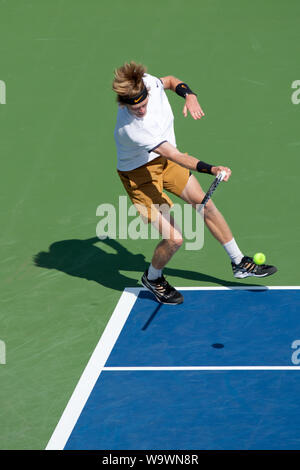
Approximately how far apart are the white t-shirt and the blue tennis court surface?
1.50 m

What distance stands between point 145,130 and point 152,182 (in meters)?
0.82

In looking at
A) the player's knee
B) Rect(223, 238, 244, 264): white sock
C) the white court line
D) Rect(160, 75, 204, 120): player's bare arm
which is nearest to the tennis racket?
the player's knee

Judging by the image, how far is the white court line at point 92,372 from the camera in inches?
253

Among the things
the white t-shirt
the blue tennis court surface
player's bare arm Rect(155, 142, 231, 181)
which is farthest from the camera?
Result: the white t-shirt

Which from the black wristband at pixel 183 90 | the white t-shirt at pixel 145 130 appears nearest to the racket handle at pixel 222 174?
the white t-shirt at pixel 145 130

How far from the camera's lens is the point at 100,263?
31.0 feet

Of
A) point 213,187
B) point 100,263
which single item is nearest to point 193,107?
point 213,187

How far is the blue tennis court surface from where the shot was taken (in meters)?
6.34

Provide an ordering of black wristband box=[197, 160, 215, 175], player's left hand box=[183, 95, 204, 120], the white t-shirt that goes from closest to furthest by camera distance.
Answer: black wristband box=[197, 160, 215, 175] < the white t-shirt < player's left hand box=[183, 95, 204, 120]

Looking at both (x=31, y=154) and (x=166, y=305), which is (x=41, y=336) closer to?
(x=166, y=305)

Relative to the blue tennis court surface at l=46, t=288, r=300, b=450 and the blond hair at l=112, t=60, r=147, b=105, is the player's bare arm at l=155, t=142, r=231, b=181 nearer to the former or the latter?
the blond hair at l=112, t=60, r=147, b=105

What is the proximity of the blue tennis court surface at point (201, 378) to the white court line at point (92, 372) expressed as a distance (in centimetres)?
4

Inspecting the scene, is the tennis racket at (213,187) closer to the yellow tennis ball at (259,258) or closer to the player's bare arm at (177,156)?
the player's bare arm at (177,156)

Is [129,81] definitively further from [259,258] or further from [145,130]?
[259,258]
